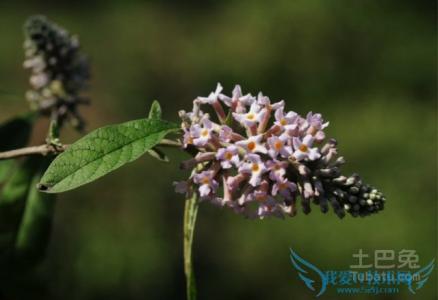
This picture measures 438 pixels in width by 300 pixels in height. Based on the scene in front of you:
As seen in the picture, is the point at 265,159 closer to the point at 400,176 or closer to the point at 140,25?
the point at 400,176

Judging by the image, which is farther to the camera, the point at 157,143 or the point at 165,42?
the point at 165,42

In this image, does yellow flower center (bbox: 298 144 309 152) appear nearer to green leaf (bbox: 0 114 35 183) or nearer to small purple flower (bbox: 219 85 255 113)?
small purple flower (bbox: 219 85 255 113)

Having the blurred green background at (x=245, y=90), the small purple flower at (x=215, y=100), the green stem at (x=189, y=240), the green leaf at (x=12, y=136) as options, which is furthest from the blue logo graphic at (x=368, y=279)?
the green leaf at (x=12, y=136)

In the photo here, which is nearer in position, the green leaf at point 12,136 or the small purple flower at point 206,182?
the small purple flower at point 206,182

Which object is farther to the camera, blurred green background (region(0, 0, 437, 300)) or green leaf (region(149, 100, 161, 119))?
blurred green background (region(0, 0, 437, 300))

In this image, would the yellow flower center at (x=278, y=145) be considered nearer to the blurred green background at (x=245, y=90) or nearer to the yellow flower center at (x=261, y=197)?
the yellow flower center at (x=261, y=197)

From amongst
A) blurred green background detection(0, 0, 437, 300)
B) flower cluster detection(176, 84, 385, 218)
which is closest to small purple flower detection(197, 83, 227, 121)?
flower cluster detection(176, 84, 385, 218)

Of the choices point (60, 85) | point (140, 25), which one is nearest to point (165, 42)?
point (140, 25)
